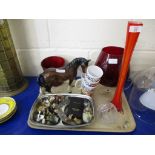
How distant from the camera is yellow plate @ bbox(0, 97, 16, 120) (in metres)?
0.48

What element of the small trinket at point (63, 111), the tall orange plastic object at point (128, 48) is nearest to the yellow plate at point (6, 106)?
the small trinket at point (63, 111)

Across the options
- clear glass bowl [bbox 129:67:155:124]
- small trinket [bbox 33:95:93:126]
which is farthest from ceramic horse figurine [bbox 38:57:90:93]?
clear glass bowl [bbox 129:67:155:124]

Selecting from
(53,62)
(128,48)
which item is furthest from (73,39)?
(128,48)

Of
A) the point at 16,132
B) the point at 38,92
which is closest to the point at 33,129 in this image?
the point at 16,132

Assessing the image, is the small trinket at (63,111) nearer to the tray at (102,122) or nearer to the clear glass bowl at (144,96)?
the tray at (102,122)

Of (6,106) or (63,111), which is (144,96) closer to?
(63,111)

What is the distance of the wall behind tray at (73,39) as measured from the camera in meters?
0.54

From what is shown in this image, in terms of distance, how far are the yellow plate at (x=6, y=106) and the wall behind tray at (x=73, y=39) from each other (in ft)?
0.55

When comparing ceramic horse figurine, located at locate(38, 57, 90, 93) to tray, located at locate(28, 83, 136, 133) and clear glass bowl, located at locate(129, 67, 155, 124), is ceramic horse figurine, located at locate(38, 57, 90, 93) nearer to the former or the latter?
tray, located at locate(28, 83, 136, 133)

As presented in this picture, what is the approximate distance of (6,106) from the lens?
508mm

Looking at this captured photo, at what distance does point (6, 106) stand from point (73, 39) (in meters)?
0.30

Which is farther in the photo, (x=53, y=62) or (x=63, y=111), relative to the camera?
(x=53, y=62)
